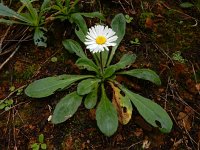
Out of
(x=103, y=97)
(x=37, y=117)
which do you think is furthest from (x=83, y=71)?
(x=37, y=117)

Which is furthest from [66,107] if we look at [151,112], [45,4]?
[45,4]

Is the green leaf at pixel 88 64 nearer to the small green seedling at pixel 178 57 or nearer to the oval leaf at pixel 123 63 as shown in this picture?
the oval leaf at pixel 123 63

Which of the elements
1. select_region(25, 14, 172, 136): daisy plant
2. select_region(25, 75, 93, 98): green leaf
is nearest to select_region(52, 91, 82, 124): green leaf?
select_region(25, 14, 172, 136): daisy plant

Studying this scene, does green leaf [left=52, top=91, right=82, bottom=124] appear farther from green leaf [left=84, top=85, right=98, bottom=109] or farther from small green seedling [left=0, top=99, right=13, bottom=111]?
small green seedling [left=0, top=99, right=13, bottom=111]

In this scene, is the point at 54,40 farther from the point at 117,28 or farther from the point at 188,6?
the point at 188,6

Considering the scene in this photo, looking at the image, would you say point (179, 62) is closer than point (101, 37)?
No

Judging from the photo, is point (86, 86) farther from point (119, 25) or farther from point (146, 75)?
point (119, 25)

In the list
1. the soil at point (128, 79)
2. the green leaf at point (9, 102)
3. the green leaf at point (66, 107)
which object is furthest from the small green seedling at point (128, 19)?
the green leaf at point (9, 102)
